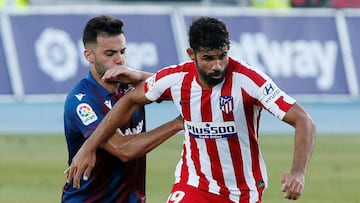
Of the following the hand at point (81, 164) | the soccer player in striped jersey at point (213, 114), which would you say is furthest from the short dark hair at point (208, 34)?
the hand at point (81, 164)

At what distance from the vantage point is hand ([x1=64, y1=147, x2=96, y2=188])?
7.60 meters

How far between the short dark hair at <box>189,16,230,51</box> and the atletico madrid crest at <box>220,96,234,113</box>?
0.39 m

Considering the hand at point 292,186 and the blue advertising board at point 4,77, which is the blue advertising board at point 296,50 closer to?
the blue advertising board at point 4,77

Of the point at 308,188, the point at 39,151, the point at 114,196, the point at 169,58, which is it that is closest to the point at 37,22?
the point at 169,58

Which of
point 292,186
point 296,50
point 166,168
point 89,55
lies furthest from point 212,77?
point 296,50

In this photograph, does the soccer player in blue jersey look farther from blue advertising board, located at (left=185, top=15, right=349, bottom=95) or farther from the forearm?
blue advertising board, located at (left=185, top=15, right=349, bottom=95)

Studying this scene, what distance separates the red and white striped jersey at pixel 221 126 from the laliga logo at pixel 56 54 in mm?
14604

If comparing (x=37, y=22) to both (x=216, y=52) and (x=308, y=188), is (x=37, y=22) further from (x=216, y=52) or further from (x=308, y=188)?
(x=216, y=52)

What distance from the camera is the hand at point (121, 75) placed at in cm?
A: 764

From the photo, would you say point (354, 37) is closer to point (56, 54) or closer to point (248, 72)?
point (56, 54)

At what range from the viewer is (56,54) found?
22188 millimetres

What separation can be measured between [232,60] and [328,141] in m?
11.1

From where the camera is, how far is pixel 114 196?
8.09 m

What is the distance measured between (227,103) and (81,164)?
104 centimetres
